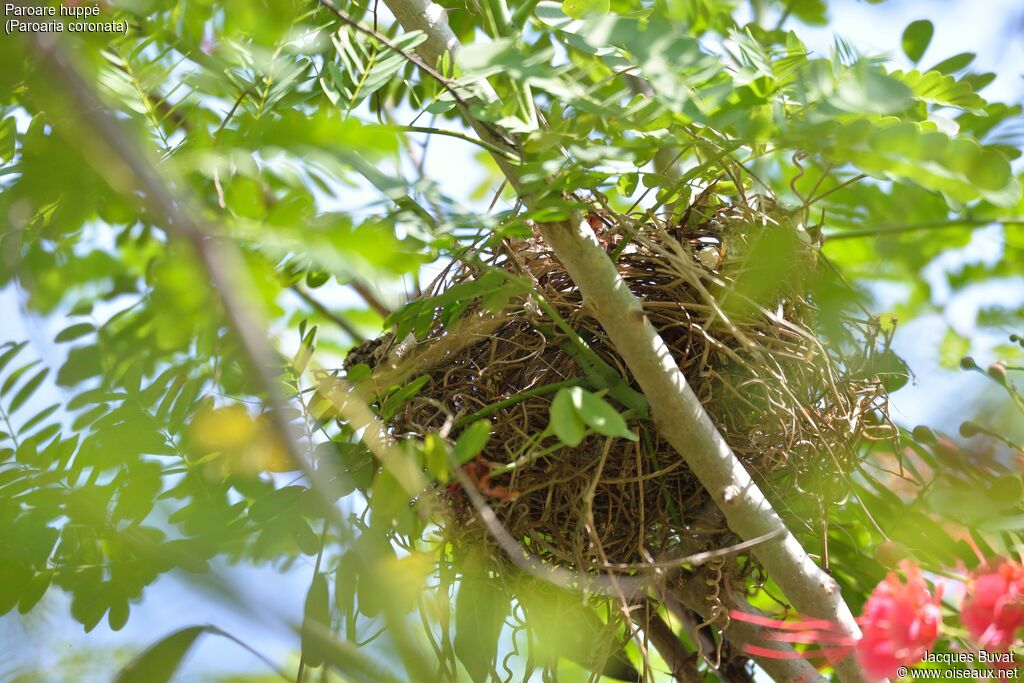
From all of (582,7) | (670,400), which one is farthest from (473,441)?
(582,7)

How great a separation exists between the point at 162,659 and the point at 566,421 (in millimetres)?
404

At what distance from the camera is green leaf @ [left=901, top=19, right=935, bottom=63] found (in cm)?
128

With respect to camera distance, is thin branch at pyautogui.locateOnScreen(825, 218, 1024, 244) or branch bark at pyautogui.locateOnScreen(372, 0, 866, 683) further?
thin branch at pyautogui.locateOnScreen(825, 218, 1024, 244)

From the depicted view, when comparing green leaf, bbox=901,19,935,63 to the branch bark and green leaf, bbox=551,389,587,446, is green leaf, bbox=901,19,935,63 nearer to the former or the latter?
the branch bark

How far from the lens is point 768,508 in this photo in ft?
3.07

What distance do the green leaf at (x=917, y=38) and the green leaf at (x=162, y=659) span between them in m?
1.21

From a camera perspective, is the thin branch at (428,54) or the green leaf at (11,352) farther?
the green leaf at (11,352)

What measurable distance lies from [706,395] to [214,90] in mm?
619

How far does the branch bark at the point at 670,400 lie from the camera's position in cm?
88

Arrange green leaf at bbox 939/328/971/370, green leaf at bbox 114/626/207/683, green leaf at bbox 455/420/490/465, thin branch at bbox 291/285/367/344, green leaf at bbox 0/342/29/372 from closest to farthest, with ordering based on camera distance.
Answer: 1. green leaf at bbox 114/626/207/683
2. green leaf at bbox 455/420/490/465
3. green leaf at bbox 0/342/29/372
4. green leaf at bbox 939/328/971/370
5. thin branch at bbox 291/285/367/344

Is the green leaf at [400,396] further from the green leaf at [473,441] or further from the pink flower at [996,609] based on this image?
the pink flower at [996,609]

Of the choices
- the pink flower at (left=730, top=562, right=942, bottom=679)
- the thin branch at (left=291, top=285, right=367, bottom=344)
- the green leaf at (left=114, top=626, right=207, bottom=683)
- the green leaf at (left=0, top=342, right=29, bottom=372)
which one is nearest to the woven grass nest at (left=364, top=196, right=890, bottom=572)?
the pink flower at (left=730, top=562, right=942, bottom=679)

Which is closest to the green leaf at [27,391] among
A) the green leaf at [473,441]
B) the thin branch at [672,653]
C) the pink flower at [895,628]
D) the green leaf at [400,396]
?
the green leaf at [400,396]

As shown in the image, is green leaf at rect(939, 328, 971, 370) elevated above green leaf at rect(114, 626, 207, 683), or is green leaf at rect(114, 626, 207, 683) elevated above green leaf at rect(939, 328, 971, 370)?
green leaf at rect(114, 626, 207, 683)
